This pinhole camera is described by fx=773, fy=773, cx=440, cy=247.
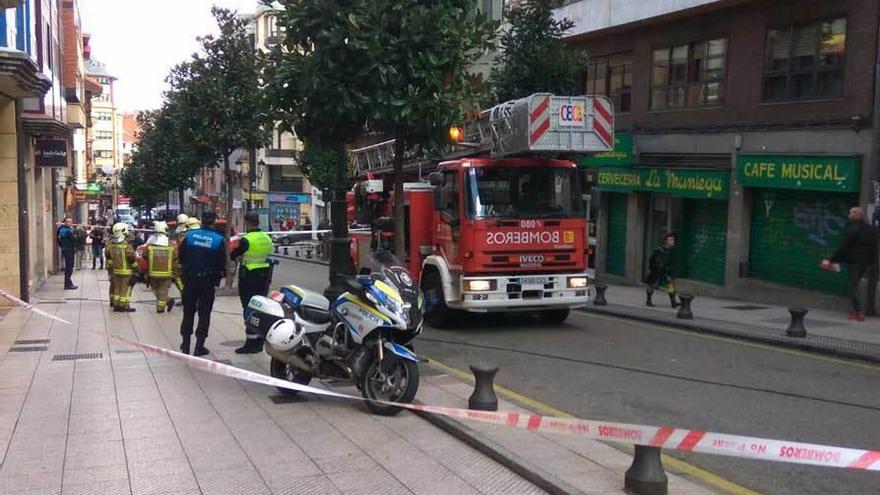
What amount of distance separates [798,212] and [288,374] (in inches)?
482

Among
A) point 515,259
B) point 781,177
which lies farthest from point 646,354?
point 781,177

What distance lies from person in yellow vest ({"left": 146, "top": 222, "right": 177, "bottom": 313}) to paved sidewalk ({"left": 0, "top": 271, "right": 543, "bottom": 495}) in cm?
464

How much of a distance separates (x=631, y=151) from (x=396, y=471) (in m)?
16.5

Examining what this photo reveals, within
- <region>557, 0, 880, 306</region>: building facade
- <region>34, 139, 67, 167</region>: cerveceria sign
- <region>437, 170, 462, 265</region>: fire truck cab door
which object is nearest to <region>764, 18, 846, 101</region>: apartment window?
<region>557, 0, 880, 306</region>: building facade

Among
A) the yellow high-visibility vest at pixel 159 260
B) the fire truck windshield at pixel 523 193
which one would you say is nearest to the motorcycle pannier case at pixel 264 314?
the fire truck windshield at pixel 523 193

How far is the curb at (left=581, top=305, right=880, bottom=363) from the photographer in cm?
1017

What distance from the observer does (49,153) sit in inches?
758

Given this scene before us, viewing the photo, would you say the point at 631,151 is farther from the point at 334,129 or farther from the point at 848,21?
the point at 334,129

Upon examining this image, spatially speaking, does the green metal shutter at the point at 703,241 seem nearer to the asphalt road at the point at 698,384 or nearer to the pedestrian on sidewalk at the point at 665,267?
the pedestrian on sidewalk at the point at 665,267

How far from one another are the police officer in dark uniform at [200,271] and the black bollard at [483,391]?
4.02 metres

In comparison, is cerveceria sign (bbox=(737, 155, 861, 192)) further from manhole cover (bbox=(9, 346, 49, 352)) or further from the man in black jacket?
manhole cover (bbox=(9, 346, 49, 352))

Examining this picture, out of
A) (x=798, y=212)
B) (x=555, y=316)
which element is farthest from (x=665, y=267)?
(x=555, y=316)

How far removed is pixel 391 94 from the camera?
8789 mm

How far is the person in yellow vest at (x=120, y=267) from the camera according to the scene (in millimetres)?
14266
